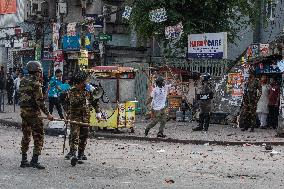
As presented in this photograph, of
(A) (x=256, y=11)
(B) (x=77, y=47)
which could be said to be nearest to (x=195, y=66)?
(A) (x=256, y=11)

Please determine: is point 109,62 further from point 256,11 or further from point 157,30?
point 256,11

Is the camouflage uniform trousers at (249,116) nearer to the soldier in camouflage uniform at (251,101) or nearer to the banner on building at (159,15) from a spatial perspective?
the soldier in camouflage uniform at (251,101)

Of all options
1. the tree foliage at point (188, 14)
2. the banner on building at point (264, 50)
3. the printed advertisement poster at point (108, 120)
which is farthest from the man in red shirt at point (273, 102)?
the tree foliage at point (188, 14)

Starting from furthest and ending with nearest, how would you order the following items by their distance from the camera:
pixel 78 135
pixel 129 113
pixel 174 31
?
pixel 174 31 → pixel 129 113 → pixel 78 135

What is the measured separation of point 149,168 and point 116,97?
24.3 ft

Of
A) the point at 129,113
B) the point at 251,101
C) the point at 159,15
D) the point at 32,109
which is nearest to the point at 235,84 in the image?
the point at 251,101

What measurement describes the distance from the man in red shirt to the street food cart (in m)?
5.09

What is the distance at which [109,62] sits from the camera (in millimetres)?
31703

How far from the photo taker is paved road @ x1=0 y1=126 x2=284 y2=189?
32.6ft

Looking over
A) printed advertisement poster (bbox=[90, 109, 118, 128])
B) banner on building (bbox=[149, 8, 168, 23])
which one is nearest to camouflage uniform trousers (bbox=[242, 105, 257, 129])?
printed advertisement poster (bbox=[90, 109, 118, 128])

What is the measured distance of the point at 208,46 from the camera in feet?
79.9

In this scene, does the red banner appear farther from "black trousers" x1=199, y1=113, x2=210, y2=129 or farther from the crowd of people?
"black trousers" x1=199, y1=113, x2=210, y2=129

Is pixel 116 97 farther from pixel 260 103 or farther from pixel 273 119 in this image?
pixel 273 119

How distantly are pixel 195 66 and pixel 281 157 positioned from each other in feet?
42.0
